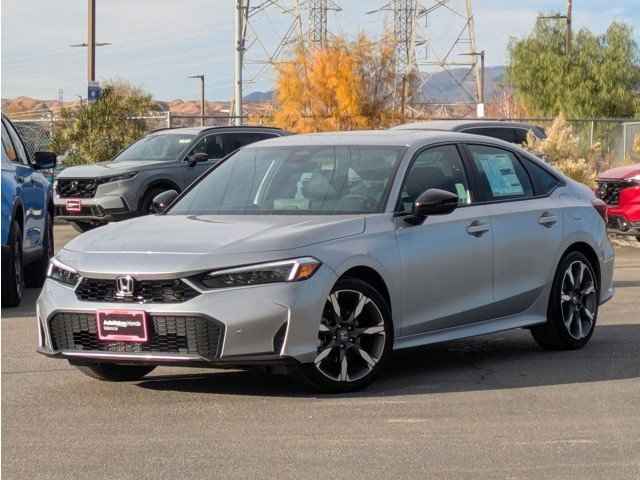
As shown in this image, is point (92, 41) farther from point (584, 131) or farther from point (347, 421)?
point (347, 421)

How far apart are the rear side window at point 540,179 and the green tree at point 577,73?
171 feet

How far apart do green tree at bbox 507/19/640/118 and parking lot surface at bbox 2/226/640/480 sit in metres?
53.8

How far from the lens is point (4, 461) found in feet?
23.3

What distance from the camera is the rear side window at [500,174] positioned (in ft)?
34.4

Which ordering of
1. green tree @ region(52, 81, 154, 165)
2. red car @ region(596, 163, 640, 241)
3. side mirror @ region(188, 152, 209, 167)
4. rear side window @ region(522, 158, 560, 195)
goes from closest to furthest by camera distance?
rear side window @ region(522, 158, 560, 195) < red car @ region(596, 163, 640, 241) < side mirror @ region(188, 152, 209, 167) < green tree @ region(52, 81, 154, 165)

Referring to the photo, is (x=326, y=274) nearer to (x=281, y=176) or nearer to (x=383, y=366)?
(x=383, y=366)

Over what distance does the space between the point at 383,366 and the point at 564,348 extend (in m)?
2.19

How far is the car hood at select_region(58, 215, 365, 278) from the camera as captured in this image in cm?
853

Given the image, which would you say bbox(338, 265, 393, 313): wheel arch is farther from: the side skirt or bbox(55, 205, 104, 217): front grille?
bbox(55, 205, 104, 217): front grille

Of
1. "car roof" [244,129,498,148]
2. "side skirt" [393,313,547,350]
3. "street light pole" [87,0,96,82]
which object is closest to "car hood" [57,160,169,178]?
"car roof" [244,129,498,148]

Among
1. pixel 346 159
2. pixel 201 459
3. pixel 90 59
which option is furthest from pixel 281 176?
pixel 90 59

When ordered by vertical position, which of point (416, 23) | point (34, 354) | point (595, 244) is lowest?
point (34, 354)

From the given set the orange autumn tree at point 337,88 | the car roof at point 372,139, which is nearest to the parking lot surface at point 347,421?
the car roof at point 372,139

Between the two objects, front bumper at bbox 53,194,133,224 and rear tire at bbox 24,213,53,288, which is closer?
rear tire at bbox 24,213,53,288
